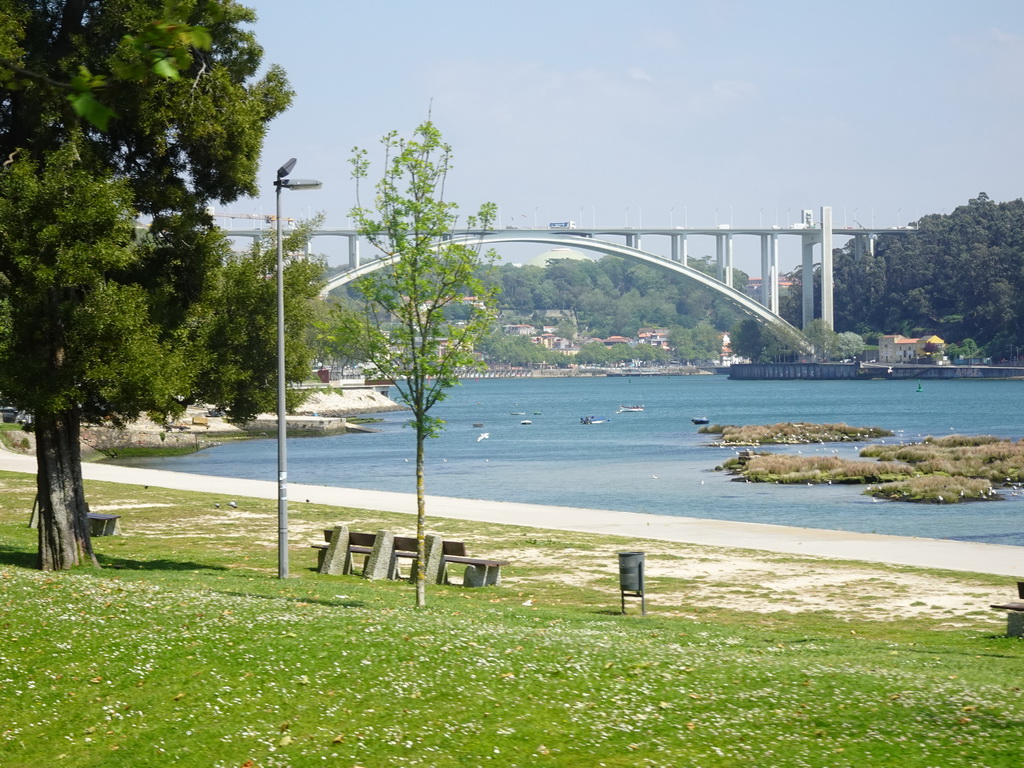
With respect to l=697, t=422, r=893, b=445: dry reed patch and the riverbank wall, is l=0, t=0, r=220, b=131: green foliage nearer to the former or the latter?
l=697, t=422, r=893, b=445: dry reed patch

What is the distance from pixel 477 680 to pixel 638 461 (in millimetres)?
37543

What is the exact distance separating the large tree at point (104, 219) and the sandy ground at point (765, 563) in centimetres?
454

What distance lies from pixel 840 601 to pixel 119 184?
28.1 ft

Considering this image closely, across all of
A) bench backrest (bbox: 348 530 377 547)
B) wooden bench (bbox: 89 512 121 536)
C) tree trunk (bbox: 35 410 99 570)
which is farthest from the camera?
wooden bench (bbox: 89 512 121 536)

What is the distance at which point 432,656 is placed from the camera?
24.8ft

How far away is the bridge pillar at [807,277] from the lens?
140 meters

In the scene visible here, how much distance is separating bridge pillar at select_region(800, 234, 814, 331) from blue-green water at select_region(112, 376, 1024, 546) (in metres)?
38.9

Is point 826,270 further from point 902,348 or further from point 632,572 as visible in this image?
point 632,572

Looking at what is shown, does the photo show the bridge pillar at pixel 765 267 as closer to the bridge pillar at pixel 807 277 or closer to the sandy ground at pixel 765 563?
the bridge pillar at pixel 807 277

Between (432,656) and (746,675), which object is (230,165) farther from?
(746,675)

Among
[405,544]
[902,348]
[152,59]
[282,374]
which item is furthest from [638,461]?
[902,348]

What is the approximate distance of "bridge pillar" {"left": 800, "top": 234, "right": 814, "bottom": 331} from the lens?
5507 inches

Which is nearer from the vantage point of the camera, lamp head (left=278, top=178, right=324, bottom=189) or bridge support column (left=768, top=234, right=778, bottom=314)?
lamp head (left=278, top=178, right=324, bottom=189)

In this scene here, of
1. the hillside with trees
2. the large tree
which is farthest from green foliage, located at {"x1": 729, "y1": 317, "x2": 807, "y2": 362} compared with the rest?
the large tree
